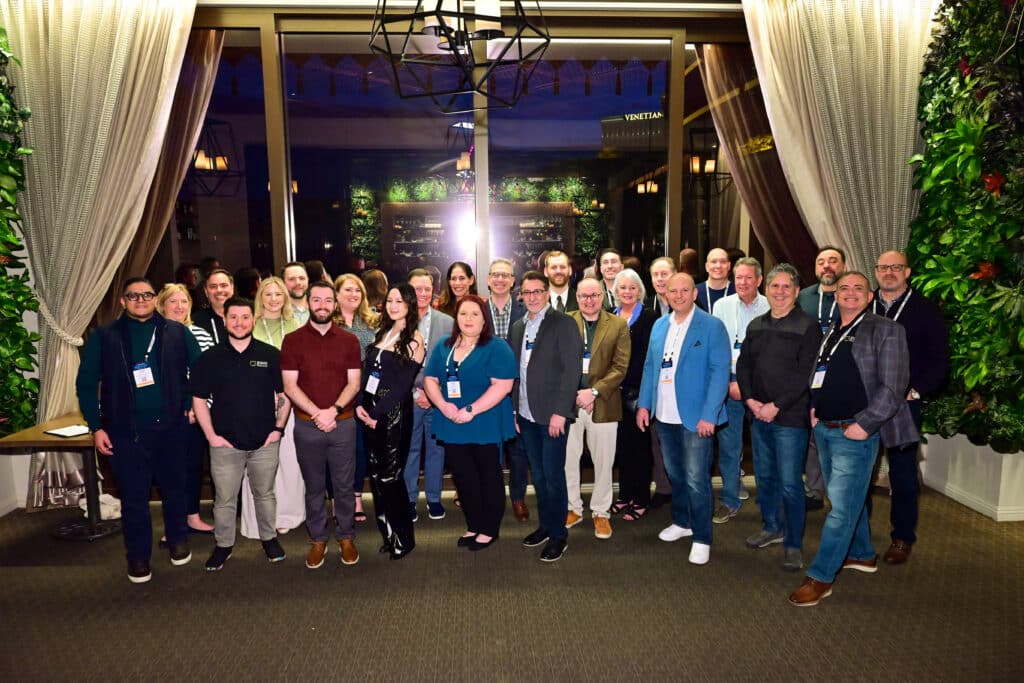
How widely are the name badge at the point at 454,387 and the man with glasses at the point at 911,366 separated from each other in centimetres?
223

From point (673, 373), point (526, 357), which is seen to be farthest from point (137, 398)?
point (673, 373)

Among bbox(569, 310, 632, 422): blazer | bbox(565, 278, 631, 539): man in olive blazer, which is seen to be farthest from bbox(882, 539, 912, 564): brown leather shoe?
bbox(569, 310, 632, 422): blazer

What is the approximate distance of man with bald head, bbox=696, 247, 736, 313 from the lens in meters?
4.23

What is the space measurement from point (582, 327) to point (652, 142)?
5.82 meters

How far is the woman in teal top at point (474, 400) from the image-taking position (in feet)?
11.3

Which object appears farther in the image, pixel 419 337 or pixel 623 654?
pixel 419 337

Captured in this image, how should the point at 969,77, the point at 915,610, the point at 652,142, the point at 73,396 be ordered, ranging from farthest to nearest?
the point at 652,142, the point at 73,396, the point at 969,77, the point at 915,610

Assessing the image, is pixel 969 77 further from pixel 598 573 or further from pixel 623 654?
pixel 623 654

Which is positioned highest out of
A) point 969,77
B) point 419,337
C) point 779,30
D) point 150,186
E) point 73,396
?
point 779,30

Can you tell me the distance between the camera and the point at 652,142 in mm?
8836

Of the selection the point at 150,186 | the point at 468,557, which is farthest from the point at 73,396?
the point at 468,557

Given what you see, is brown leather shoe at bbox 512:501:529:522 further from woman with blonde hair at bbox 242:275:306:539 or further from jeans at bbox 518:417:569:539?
woman with blonde hair at bbox 242:275:306:539

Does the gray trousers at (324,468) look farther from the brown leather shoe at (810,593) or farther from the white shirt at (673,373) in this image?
the brown leather shoe at (810,593)

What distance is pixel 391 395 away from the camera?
3432mm
